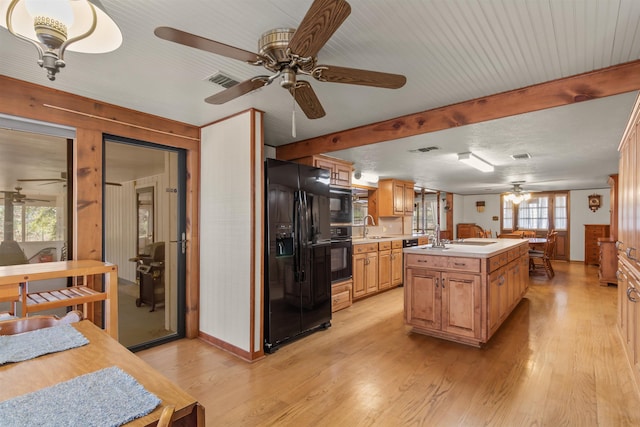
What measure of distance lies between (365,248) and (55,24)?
14.1 ft

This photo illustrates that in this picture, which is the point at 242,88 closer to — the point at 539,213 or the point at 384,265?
the point at 384,265

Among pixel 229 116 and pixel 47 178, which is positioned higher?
pixel 229 116

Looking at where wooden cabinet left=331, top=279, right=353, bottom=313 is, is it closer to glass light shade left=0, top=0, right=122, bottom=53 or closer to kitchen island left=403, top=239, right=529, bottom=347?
kitchen island left=403, top=239, right=529, bottom=347

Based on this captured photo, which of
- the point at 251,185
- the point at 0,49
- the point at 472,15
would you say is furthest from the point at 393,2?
the point at 0,49

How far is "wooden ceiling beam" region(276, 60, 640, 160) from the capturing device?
6.64 ft

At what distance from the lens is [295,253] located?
3.24 m

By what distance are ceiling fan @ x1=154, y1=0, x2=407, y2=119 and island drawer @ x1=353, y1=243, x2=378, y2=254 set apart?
10.2 feet

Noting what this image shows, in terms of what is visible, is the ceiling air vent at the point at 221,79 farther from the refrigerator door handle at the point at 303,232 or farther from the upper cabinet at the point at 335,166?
the upper cabinet at the point at 335,166

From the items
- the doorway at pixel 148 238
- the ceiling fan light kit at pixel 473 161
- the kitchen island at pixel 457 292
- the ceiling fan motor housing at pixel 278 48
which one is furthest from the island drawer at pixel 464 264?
the doorway at pixel 148 238

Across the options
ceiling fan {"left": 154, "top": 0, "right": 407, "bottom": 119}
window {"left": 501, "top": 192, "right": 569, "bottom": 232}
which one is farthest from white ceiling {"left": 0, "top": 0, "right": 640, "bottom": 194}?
window {"left": 501, "top": 192, "right": 569, "bottom": 232}

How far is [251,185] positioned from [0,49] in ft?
5.71

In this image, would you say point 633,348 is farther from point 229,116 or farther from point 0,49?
point 0,49

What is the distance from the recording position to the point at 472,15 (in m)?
1.55

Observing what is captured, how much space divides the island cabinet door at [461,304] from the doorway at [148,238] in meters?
2.73
